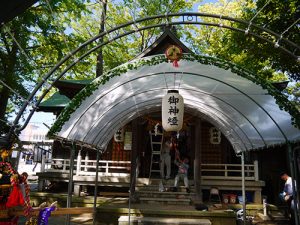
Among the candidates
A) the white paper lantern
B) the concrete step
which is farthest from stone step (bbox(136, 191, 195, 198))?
the white paper lantern

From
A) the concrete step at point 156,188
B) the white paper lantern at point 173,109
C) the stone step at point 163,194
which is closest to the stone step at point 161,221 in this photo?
the stone step at point 163,194

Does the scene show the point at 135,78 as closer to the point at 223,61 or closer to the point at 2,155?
the point at 223,61

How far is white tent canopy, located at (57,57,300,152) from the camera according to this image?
8.14 meters

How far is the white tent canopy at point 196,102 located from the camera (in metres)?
8.14

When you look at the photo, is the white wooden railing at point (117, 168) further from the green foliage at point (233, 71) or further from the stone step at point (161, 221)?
the green foliage at point (233, 71)

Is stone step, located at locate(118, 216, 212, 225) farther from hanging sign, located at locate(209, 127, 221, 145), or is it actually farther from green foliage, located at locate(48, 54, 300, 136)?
hanging sign, located at locate(209, 127, 221, 145)

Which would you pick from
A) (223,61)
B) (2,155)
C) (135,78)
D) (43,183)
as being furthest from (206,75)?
(43,183)

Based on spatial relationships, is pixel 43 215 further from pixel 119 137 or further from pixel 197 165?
pixel 119 137

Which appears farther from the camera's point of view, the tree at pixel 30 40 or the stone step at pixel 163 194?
the tree at pixel 30 40

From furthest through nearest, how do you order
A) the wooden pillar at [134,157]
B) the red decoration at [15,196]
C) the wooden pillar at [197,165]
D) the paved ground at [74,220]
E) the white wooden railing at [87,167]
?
the white wooden railing at [87,167] < the wooden pillar at [197,165] < the wooden pillar at [134,157] < the paved ground at [74,220] < the red decoration at [15,196]

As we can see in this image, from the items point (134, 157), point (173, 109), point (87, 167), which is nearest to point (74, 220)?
point (87, 167)

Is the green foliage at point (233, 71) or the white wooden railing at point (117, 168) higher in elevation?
the green foliage at point (233, 71)

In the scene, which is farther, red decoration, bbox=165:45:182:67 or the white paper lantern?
the white paper lantern

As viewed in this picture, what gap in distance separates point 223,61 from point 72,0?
12152mm
